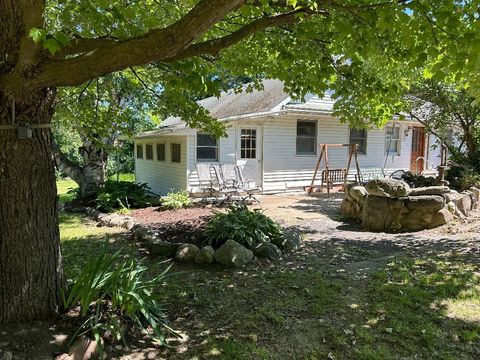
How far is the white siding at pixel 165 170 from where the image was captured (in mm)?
13242

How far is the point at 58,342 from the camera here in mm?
2883

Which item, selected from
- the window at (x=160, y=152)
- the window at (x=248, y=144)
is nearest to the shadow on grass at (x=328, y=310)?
the window at (x=248, y=144)

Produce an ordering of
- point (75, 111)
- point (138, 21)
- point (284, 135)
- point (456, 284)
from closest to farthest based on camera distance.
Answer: point (456, 284), point (138, 21), point (75, 111), point (284, 135)

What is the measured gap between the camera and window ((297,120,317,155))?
15.1 meters

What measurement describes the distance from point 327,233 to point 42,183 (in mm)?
5885

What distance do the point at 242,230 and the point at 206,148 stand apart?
757 cm

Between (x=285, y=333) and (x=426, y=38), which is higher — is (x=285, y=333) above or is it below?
below

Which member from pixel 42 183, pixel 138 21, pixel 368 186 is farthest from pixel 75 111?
pixel 368 186

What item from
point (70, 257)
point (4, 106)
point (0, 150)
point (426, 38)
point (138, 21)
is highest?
point (138, 21)

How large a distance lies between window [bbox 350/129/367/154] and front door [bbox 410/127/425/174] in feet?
13.3

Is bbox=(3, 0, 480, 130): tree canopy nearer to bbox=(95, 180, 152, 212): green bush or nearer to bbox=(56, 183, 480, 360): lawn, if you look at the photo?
bbox=(56, 183, 480, 360): lawn

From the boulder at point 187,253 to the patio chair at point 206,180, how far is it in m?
6.72

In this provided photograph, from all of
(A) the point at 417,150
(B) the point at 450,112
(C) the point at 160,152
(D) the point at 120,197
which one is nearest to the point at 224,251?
(D) the point at 120,197

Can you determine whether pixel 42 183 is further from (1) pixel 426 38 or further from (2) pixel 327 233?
(2) pixel 327 233
